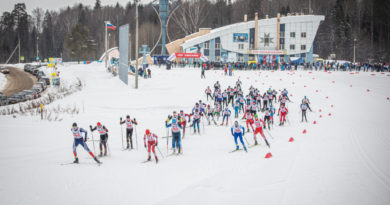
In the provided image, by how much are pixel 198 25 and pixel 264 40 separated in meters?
33.0

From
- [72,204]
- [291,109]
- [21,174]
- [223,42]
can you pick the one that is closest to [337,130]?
[291,109]

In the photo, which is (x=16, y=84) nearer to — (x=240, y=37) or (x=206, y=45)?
(x=206, y=45)

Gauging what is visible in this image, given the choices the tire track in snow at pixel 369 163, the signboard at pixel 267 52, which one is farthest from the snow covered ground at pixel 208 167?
the signboard at pixel 267 52

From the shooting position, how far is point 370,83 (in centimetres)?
3381

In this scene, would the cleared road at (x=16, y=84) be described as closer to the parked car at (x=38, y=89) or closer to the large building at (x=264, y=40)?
the parked car at (x=38, y=89)

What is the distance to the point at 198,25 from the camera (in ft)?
271

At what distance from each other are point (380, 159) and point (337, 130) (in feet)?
19.0

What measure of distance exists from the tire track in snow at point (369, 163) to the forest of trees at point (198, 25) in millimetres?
50102

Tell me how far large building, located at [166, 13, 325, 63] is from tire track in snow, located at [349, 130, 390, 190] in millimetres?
40633

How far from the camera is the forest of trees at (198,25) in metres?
70.4

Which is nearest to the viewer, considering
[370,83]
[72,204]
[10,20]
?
[72,204]

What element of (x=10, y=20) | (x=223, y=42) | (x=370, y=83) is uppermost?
(x=10, y=20)

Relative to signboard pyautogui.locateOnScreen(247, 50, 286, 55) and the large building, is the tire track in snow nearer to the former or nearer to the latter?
signboard pyautogui.locateOnScreen(247, 50, 286, 55)

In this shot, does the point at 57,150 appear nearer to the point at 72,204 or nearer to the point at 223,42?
the point at 72,204
